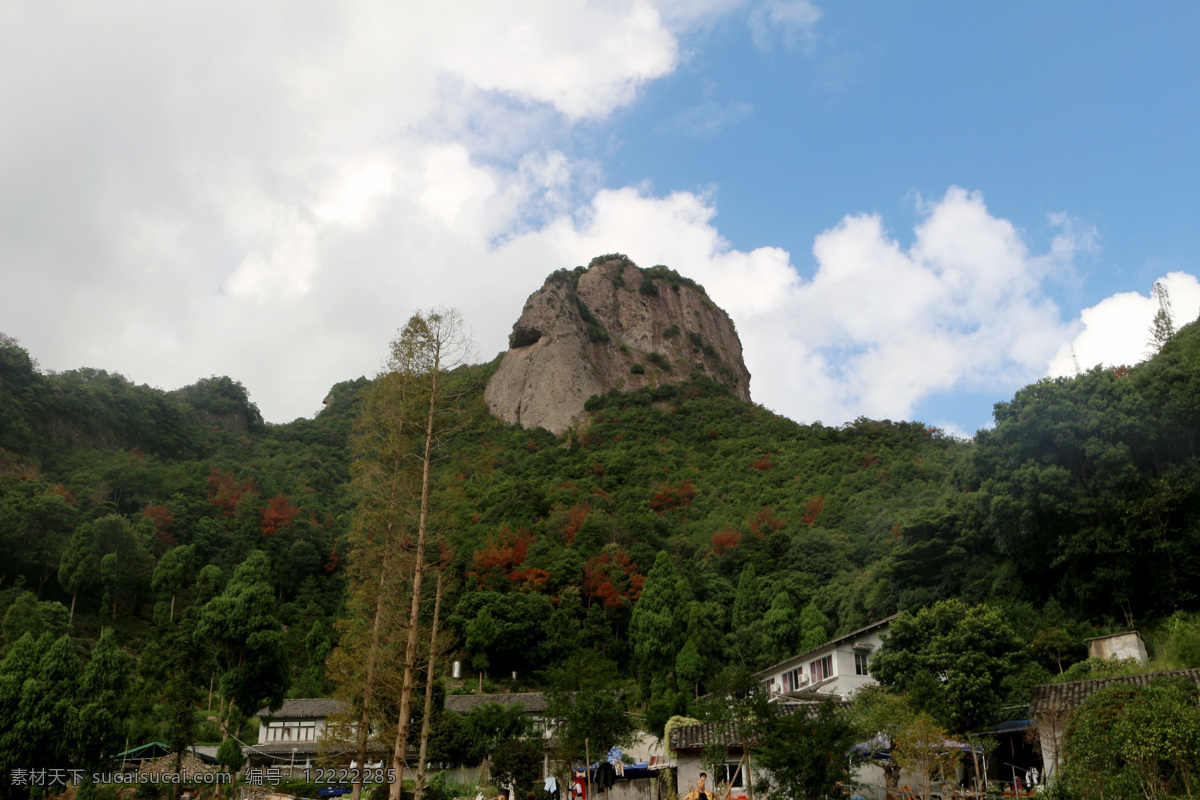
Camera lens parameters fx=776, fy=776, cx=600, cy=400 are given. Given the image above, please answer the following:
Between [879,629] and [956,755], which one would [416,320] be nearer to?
[956,755]

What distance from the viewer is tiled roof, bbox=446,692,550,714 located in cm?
3253

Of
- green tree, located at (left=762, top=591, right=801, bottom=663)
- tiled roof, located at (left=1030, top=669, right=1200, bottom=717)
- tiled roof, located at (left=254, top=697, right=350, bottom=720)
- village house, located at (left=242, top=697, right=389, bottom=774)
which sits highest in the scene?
green tree, located at (left=762, top=591, right=801, bottom=663)

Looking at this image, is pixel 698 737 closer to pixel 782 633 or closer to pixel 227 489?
pixel 782 633

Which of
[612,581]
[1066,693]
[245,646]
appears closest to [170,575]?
[245,646]

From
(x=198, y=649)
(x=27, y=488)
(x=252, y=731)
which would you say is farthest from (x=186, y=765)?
(x=27, y=488)

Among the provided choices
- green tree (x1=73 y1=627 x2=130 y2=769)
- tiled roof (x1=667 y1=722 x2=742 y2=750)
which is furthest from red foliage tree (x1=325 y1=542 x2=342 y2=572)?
tiled roof (x1=667 y1=722 x2=742 y2=750)

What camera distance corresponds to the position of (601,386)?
80562 millimetres

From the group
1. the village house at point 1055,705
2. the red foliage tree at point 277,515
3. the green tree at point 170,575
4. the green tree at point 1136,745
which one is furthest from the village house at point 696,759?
the red foliage tree at point 277,515

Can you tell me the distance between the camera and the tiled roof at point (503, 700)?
32531mm

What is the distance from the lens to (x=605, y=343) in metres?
86.1

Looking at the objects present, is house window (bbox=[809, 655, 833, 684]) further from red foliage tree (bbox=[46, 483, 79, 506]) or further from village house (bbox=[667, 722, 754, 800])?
red foliage tree (bbox=[46, 483, 79, 506])

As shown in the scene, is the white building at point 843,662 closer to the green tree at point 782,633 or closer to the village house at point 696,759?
the green tree at point 782,633

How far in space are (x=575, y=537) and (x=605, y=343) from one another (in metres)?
42.1

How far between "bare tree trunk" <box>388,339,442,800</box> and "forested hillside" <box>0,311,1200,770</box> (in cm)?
51
